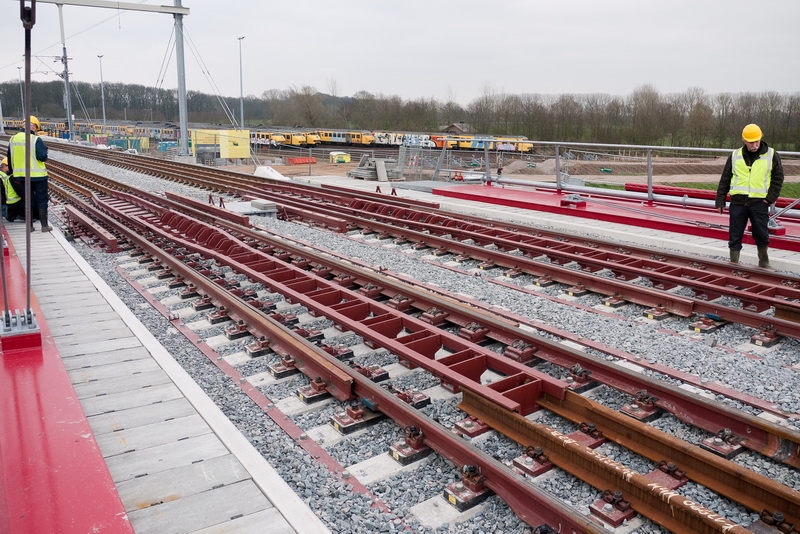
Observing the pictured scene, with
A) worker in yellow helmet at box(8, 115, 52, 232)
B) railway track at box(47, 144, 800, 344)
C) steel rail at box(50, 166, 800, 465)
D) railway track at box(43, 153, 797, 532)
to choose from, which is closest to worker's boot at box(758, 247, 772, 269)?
railway track at box(47, 144, 800, 344)

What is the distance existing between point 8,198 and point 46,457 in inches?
403

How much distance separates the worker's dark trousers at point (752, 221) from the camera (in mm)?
8891

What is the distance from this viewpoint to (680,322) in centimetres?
719

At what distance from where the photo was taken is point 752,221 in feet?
29.8

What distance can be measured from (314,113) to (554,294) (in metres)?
97.5

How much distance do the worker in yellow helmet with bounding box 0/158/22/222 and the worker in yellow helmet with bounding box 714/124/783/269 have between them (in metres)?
12.5

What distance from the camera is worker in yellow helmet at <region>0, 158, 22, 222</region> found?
465 inches

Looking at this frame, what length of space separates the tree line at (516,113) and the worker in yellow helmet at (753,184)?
30.3 meters

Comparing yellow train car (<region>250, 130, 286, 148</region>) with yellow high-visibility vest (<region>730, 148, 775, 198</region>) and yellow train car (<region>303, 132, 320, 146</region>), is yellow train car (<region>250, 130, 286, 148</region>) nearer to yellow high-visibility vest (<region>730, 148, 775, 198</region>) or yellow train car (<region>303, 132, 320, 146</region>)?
yellow train car (<region>303, 132, 320, 146</region>)

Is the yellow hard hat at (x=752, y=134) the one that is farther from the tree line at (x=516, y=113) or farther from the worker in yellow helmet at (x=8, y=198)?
the tree line at (x=516, y=113)

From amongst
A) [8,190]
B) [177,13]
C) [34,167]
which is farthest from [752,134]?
[177,13]

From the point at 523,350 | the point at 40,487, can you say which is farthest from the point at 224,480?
the point at 523,350

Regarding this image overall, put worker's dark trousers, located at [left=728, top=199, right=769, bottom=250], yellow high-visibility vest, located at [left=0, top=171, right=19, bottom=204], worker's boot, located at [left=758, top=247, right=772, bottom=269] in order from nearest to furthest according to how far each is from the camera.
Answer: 1. worker's dark trousers, located at [left=728, top=199, right=769, bottom=250]
2. worker's boot, located at [left=758, top=247, right=772, bottom=269]
3. yellow high-visibility vest, located at [left=0, top=171, right=19, bottom=204]

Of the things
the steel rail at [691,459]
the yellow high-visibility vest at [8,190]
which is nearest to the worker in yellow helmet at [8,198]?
the yellow high-visibility vest at [8,190]
